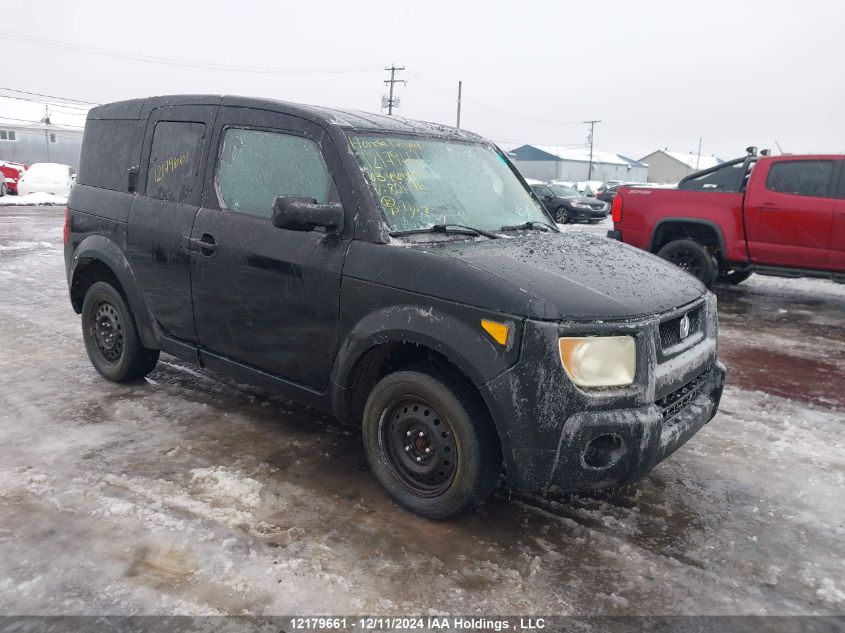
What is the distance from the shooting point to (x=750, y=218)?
336 inches

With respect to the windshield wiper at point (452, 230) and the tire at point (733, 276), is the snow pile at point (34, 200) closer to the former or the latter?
the tire at point (733, 276)

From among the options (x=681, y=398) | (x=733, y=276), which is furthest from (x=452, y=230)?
(x=733, y=276)

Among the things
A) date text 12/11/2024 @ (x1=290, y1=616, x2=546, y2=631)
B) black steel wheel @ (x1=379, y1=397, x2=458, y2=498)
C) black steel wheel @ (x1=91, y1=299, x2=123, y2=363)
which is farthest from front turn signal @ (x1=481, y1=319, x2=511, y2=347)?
black steel wheel @ (x1=91, y1=299, x2=123, y2=363)

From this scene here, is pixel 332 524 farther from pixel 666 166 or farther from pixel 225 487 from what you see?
pixel 666 166

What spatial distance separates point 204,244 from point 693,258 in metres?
7.31

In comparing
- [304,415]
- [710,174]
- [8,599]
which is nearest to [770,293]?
[710,174]

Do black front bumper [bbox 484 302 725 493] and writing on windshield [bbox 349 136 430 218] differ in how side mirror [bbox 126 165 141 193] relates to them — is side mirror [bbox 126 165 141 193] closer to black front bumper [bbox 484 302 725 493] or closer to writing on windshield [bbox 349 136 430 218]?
writing on windshield [bbox 349 136 430 218]

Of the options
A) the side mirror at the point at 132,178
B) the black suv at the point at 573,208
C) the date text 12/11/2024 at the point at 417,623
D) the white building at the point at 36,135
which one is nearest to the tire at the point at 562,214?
the black suv at the point at 573,208

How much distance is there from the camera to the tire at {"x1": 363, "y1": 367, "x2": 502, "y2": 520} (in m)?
2.93

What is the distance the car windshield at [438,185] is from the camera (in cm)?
339

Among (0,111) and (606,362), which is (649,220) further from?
(0,111)

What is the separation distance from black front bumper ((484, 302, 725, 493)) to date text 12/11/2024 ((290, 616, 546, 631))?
21.9 inches

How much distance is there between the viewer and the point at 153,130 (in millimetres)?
4359

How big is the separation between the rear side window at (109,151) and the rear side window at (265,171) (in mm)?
990
